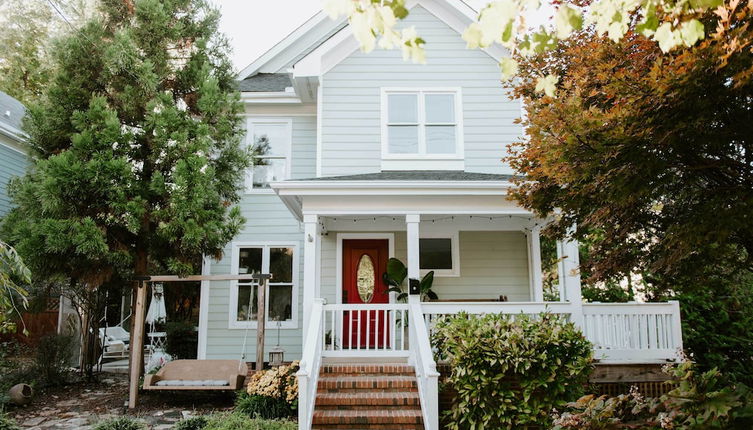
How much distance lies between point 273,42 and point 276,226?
513cm

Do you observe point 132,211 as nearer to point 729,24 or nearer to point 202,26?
point 202,26

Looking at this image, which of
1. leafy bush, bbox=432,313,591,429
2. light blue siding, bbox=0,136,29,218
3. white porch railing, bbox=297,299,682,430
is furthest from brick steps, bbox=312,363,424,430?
light blue siding, bbox=0,136,29,218

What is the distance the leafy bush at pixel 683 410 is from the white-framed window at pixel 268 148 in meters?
8.69

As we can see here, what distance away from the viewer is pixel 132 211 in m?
8.93

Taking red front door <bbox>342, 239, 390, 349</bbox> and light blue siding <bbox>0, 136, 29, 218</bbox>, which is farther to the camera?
light blue siding <bbox>0, 136, 29, 218</bbox>

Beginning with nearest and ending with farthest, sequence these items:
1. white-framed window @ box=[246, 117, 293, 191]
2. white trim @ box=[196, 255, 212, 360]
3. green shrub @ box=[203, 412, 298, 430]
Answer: green shrub @ box=[203, 412, 298, 430]
white trim @ box=[196, 255, 212, 360]
white-framed window @ box=[246, 117, 293, 191]

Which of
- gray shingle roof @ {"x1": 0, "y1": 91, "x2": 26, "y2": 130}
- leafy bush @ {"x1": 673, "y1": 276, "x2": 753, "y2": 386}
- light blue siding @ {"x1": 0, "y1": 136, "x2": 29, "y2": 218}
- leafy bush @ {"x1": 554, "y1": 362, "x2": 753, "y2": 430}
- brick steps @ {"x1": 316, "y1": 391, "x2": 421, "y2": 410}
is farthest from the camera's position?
gray shingle roof @ {"x1": 0, "y1": 91, "x2": 26, "y2": 130}

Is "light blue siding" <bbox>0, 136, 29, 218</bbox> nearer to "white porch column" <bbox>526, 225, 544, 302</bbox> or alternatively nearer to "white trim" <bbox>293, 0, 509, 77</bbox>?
"white trim" <bbox>293, 0, 509, 77</bbox>

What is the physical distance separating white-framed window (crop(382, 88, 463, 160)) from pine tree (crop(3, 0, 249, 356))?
9.95ft

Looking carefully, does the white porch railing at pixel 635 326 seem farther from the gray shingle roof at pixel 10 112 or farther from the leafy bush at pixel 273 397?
the gray shingle roof at pixel 10 112

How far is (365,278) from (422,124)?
3.35 m

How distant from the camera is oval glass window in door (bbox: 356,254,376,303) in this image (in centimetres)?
1090

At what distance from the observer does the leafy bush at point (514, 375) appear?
21.4 ft

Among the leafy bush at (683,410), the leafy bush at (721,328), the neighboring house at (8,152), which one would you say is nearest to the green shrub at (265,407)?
the leafy bush at (683,410)
